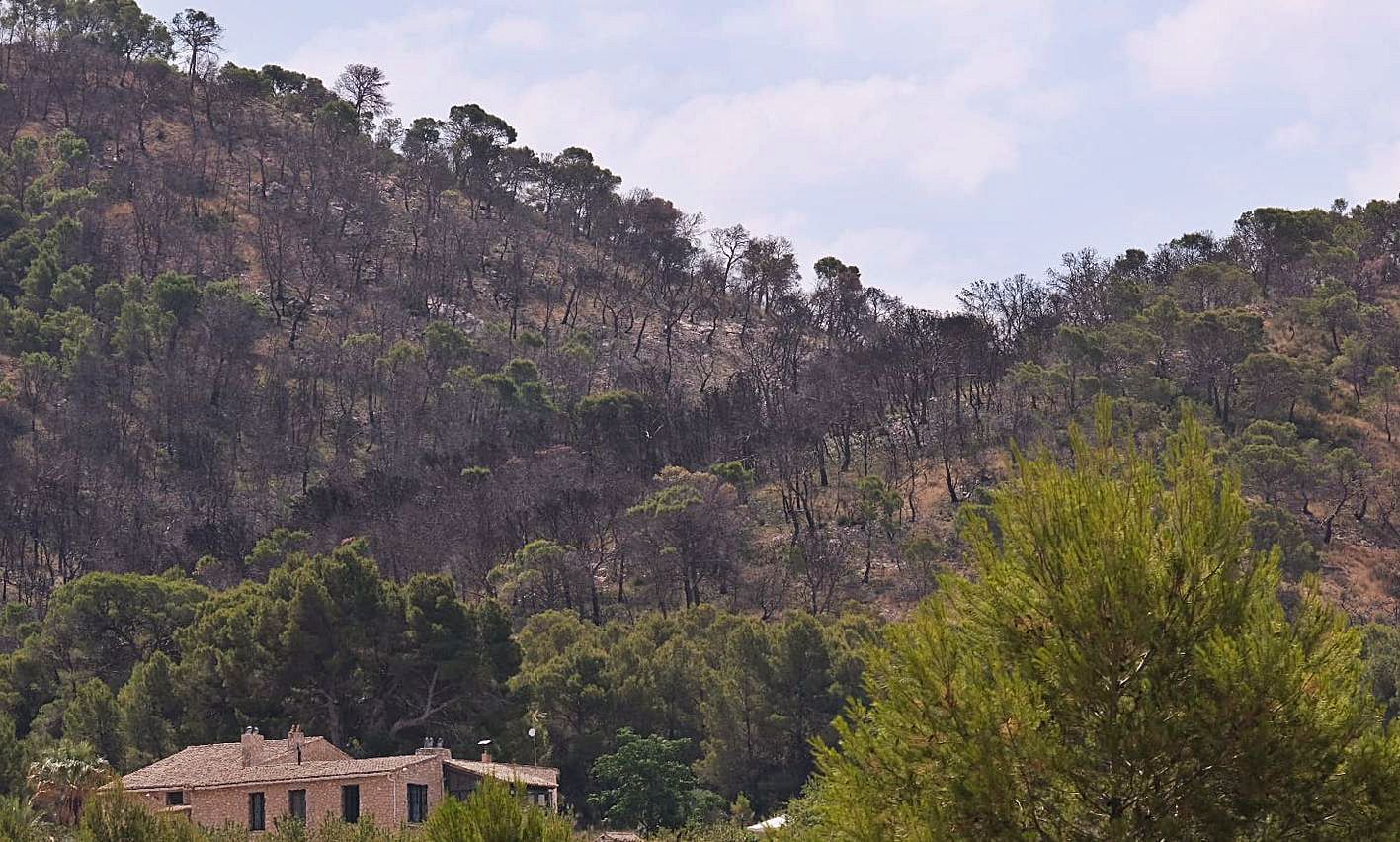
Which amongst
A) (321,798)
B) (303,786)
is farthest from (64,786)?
(321,798)

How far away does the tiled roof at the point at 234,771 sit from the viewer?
4319 centimetres

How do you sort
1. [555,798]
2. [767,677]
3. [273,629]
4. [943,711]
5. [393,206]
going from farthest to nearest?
[393,206], [767,677], [273,629], [555,798], [943,711]

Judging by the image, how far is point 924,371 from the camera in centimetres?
8912

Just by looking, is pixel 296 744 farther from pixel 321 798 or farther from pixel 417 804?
pixel 417 804

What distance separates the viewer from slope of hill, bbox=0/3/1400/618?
78250 millimetres

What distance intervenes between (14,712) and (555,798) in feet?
Result: 68.5

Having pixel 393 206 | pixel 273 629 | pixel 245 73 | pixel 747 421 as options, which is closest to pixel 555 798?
pixel 273 629

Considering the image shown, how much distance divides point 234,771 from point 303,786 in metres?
2.74

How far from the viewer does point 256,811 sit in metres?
43.8

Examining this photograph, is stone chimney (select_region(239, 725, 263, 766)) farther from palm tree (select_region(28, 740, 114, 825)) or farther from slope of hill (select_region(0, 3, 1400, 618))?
slope of hill (select_region(0, 3, 1400, 618))

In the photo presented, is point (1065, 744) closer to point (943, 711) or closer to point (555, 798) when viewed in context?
point (943, 711)

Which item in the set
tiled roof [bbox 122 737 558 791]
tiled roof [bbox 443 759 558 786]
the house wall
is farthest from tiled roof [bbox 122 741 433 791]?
tiled roof [bbox 443 759 558 786]

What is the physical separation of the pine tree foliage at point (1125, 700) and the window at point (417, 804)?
3135 cm

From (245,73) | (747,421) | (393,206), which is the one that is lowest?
(747,421)
